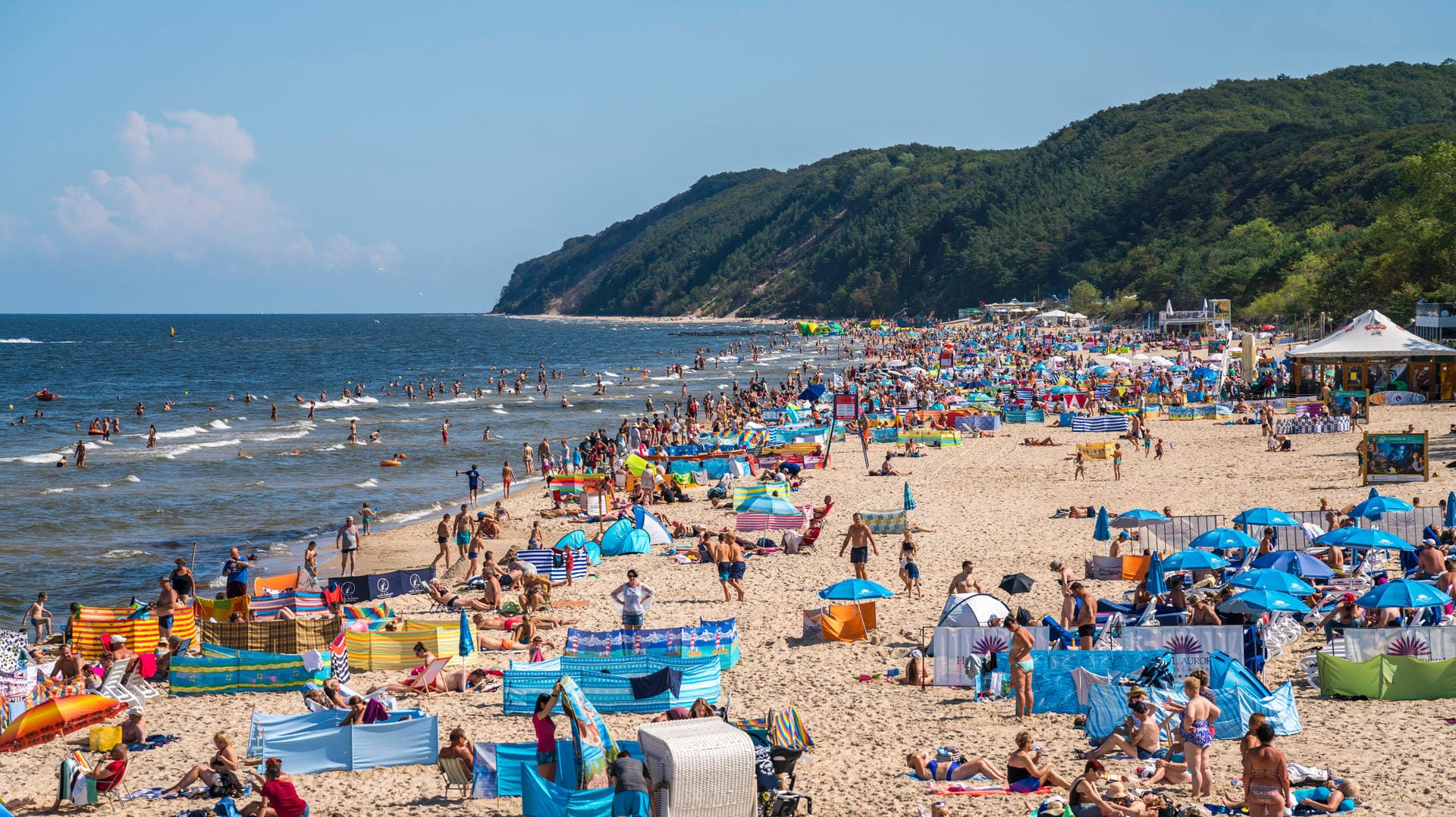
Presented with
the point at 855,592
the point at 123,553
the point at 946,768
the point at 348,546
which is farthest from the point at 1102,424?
the point at 946,768

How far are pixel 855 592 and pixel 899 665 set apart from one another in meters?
1.27

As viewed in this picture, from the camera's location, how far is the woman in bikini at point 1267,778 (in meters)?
7.43

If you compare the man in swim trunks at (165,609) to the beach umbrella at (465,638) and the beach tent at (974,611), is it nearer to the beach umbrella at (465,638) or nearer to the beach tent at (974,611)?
the beach umbrella at (465,638)

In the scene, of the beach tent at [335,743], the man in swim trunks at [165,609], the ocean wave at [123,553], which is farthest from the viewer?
the ocean wave at [123,553]

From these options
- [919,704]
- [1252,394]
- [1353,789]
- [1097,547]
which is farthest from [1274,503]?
[1252,394]

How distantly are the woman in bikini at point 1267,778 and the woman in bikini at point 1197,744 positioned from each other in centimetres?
80

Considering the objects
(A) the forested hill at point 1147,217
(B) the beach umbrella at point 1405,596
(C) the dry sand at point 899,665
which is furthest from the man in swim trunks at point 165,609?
(A) the forested hill at point 1147,217

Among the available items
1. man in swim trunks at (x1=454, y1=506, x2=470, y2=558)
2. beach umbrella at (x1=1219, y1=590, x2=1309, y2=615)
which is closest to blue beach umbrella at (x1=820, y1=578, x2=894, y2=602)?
beach umbrella at (x1=1219, y1=590, x2=1309, y2=615)

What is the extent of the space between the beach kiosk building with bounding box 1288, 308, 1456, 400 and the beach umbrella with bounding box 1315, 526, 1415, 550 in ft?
59.5

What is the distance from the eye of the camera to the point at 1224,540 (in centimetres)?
1365

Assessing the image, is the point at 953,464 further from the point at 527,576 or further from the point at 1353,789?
the point at 1353,789

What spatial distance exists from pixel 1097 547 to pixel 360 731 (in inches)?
448

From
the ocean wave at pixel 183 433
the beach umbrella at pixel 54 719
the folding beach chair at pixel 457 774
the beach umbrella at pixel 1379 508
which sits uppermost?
the beach umbrella at pixel 1379 508

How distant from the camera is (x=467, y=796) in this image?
29.9ft
